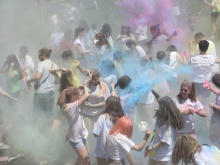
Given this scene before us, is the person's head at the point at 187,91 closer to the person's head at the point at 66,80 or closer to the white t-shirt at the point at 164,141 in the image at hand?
the white t-shirt at the point at 164,141

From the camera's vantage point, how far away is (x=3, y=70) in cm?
755

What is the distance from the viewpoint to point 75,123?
5.43 m

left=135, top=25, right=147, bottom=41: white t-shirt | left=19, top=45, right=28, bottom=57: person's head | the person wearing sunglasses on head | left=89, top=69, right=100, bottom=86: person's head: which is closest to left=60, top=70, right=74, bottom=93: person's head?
left=89, top=69, right=100, bottom=86: person's head

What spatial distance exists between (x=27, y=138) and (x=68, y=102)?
6.49ft

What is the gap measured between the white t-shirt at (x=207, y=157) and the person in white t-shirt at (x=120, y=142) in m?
0.84

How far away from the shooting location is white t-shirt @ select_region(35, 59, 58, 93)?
698 cm

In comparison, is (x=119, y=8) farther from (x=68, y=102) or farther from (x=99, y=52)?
(x=68, y=102)

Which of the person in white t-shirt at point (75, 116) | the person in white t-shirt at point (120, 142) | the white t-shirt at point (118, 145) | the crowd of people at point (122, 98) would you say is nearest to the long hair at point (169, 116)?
the crowd of people at point (122, 98)

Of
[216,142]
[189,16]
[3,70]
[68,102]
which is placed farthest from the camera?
[189,16]

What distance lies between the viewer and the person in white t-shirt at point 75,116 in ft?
17.6

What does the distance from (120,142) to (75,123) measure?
40.5 inches

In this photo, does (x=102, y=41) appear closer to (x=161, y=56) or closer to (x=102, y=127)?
(x=161, y=56)

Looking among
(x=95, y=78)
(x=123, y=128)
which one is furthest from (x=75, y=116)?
(x=123, y=128)

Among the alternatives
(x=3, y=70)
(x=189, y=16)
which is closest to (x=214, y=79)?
(x=3, y=70)
